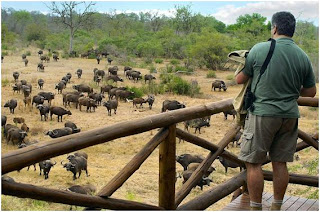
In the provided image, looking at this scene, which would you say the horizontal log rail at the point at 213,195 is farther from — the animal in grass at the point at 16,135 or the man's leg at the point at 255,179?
the animal in grass at the point at 16,135

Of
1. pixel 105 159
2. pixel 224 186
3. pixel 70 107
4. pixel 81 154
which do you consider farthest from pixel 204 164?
pixel 70 107

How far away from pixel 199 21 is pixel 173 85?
99.0ft

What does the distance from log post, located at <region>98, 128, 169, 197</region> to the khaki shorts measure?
2.04 feet

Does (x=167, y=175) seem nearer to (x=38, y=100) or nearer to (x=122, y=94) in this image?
(x=38, y=100)

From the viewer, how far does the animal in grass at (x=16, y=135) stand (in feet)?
43.3

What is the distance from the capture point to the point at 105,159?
493 inches

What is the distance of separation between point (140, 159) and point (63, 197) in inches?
29.2

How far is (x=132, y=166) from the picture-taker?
11.1 feet

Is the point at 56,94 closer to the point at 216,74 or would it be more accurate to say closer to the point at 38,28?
the point at 216,74

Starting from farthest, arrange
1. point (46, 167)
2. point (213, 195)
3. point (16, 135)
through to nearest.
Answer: point (16, 135), point (46, 167), point (213, 195)

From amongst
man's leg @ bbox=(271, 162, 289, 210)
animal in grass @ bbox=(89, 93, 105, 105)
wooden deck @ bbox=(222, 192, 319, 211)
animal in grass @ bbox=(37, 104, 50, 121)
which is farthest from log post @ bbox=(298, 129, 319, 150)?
animal in grass @ bbox=(89, 93, 105, 105)

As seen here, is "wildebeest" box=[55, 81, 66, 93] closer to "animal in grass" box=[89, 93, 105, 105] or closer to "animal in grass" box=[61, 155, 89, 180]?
"animal in grass" box=[89, 93, 105, 105]

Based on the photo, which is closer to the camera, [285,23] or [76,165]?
[285,23]

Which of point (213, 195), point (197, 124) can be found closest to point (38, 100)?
point (197, 124)
